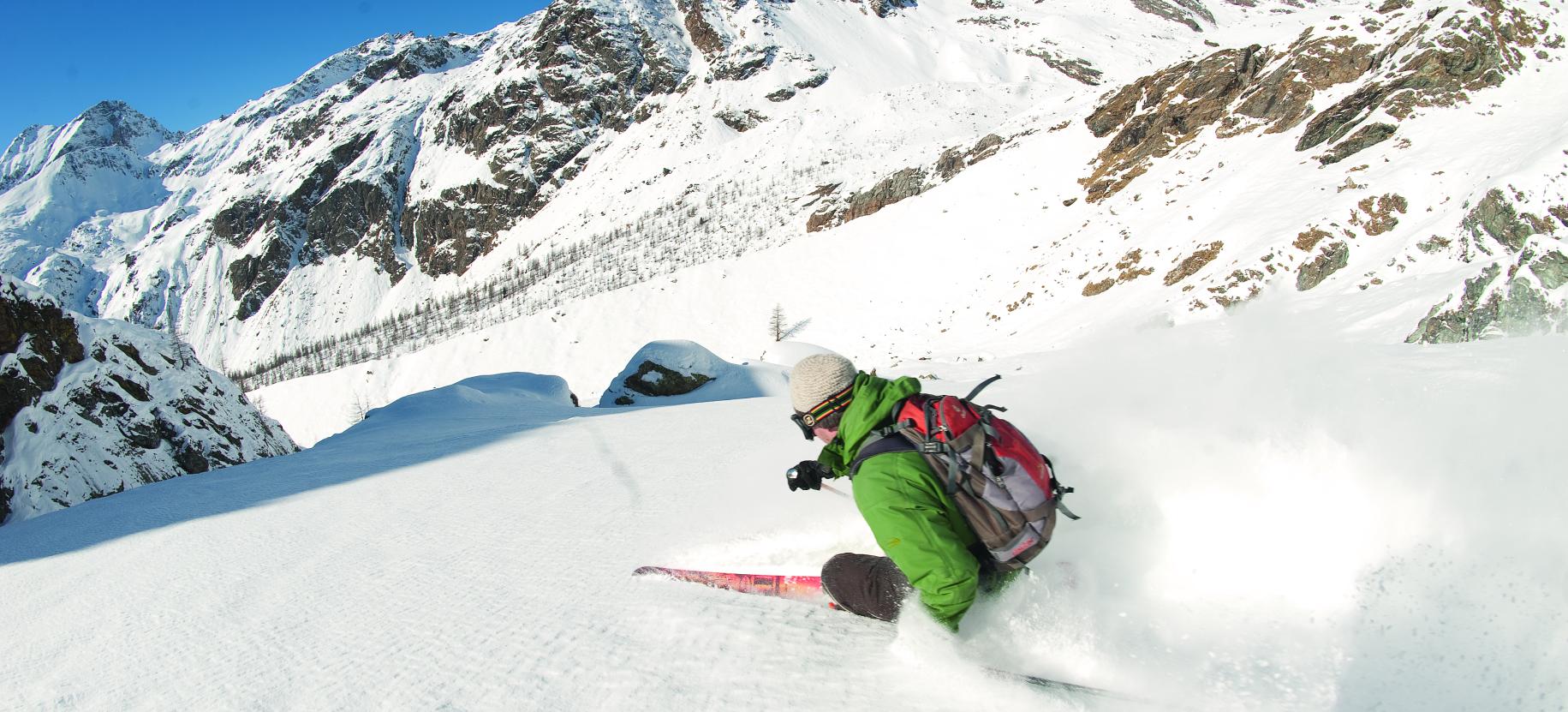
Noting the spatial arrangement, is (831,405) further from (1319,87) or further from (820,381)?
(1319,87)

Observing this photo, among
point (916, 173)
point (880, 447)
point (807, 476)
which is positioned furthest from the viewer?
point (916, 173)

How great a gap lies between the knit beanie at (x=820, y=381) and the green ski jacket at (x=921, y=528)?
0.69 feet

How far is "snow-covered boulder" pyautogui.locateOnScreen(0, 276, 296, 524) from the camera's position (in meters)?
10.1

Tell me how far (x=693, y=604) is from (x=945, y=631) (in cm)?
109

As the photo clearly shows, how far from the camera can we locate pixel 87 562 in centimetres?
447

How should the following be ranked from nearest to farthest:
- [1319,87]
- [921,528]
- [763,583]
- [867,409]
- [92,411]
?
[921,528]
[867,409]
[763,583]
[92,411]
[1319,87]

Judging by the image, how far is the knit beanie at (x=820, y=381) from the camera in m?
2.50

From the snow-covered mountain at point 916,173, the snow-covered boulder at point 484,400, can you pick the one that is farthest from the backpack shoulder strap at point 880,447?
the snow-covered boulder at point 484,400

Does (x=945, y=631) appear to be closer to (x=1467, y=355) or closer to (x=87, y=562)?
(x=1467, y=355)

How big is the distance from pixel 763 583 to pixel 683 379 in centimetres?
1595

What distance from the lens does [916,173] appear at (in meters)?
54.0

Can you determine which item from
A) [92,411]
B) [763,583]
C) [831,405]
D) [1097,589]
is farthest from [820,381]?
[92,411]

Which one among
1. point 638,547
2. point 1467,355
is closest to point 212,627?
point 638,547

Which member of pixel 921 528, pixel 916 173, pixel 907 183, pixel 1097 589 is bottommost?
pixel 1097 589
